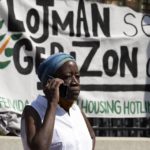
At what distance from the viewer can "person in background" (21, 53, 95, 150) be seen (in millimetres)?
2970

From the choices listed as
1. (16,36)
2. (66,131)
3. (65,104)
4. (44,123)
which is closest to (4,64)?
(16,36)

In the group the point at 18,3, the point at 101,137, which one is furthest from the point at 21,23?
the point at 101,137

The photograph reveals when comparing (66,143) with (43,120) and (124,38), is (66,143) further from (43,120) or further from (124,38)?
(124,38)

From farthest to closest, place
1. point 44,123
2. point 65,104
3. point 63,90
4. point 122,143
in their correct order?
point 122,143 < point 65,104 < point 63,90 < point 44,123

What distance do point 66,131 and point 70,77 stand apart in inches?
10.1

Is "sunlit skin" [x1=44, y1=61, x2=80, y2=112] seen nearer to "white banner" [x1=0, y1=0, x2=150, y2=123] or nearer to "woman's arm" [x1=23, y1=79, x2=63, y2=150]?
"woman's arm" [x1=23, y1=79, x2=63, y2=150]

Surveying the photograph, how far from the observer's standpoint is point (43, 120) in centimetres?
300

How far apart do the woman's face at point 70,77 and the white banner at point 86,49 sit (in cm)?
330

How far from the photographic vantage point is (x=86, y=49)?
6664 mm

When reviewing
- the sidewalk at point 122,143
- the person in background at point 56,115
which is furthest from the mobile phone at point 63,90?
the sidewalk at point 122,143

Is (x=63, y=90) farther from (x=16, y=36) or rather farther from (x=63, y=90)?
(x=16, y=36)

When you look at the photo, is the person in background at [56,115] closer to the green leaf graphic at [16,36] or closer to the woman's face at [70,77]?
the woman's face at [70,77]

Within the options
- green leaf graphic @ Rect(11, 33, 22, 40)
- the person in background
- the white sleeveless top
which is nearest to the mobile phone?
the person in background

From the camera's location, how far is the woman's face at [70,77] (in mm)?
3102
